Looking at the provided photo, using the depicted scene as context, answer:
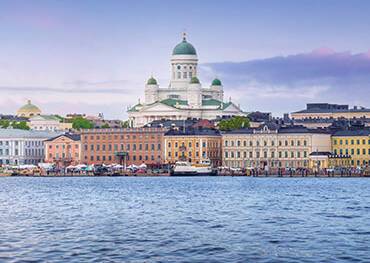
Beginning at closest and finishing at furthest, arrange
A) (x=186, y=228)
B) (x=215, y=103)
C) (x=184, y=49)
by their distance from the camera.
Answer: (x=186, y=228) < (x=215, y=103) < (x=184, y=49)

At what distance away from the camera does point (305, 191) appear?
219 feet

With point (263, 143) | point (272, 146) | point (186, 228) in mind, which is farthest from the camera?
point (263, 143)

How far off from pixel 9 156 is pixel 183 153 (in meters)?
24.2

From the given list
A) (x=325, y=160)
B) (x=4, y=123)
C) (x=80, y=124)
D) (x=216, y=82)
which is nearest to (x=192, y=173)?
(x=325, y=160)

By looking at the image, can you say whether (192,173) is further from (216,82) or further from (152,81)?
(216,82)

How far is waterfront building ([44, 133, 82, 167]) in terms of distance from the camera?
119500mm

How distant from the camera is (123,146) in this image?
11569 centimetres

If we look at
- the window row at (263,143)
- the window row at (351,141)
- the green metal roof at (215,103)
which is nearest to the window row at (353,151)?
the window row at (351,141)

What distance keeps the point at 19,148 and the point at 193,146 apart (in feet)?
80.5

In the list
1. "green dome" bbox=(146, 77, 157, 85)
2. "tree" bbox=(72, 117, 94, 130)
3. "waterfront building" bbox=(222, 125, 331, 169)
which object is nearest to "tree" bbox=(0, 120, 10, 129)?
"tree" bbox=(72, 117, 94, 130)

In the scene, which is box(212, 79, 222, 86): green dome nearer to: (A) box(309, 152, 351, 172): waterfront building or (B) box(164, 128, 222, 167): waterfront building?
(B) box(164, 128, 222, 167): waterfront building

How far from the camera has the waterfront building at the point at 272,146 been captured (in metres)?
108

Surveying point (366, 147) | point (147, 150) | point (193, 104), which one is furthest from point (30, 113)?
point (366, 147)

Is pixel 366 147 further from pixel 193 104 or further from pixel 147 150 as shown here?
pixel 193 104
